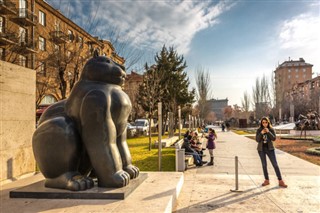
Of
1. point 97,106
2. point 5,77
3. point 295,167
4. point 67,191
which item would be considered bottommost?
point 295,167

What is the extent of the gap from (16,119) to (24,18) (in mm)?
16499

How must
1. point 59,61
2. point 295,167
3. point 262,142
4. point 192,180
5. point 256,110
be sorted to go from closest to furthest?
point 262,142, point 192,180, point 295,167, point 59,61, point 256,110

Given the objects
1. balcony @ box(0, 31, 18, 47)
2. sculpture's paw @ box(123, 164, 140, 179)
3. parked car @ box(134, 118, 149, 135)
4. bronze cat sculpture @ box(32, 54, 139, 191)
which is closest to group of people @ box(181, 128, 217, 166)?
sculpture's paw @ box(123, 164, 140, 179)

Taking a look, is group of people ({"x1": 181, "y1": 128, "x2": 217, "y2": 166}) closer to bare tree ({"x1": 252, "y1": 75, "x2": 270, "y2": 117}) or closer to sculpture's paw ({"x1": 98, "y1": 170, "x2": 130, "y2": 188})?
sculpture's paw ({"x1": 98, "y1": 170, "x2": 130, "y2": 188})

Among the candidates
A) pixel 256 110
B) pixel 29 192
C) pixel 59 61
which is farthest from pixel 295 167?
pixel 256 110

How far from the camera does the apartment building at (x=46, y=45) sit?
14.7 meters

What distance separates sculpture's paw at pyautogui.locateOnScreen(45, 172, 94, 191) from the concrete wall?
7.85 ft

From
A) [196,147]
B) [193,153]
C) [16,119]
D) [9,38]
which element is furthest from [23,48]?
[193,153]

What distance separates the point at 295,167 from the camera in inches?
419

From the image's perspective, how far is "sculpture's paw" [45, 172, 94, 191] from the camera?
4.73 metres

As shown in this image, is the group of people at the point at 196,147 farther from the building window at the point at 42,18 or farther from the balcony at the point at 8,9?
the building window at the point at 42,18

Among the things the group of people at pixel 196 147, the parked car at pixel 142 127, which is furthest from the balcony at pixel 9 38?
the parked car at pixel 142 127

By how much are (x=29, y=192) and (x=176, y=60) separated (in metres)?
27.4

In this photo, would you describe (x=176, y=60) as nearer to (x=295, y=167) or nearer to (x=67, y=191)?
(x=295, y=167)
